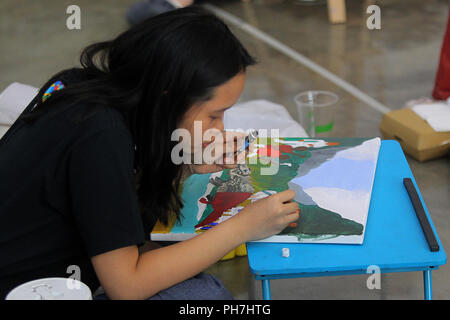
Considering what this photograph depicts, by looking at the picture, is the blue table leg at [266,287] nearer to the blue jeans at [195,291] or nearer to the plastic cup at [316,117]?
the blue jeans at [195,291]

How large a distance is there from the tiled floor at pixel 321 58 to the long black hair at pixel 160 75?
820 millimetres

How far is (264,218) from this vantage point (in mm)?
1170

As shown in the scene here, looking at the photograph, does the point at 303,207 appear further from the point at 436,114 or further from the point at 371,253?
the point at 436,114

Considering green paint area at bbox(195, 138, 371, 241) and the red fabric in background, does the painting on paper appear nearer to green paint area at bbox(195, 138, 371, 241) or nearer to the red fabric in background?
green paint area at bbox(195, 138, 371, 241)

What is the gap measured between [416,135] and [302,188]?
3.83ft

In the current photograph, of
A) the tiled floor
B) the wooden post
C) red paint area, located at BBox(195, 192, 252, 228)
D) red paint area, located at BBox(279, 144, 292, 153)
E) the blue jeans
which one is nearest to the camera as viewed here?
the blue jeans

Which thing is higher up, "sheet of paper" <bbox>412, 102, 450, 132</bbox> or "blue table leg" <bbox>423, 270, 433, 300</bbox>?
"blue table leg" <bbox>423, 270, 433, 300</bbox>

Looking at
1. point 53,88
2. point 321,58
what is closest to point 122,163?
point 53,88

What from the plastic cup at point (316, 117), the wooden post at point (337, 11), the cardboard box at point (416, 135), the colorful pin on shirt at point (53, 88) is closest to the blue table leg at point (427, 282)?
the colorful pin on shirt at point (53, 88)

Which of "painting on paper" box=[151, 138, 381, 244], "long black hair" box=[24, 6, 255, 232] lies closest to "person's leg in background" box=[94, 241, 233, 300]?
"painting on paper" box=[151, 138, 381, 244]

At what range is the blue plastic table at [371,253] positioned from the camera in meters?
1.12

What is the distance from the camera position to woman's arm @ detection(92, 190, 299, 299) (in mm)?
1077

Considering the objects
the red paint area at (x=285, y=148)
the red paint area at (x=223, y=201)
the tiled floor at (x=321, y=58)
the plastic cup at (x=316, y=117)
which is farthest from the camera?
the plastic cup at (x=316, y=117)
